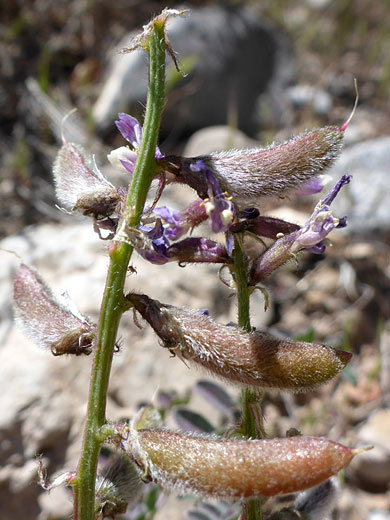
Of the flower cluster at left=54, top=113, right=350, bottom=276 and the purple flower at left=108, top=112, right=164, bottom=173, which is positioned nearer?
the flower cluster at left=54, top=113, right=350, bottom=276

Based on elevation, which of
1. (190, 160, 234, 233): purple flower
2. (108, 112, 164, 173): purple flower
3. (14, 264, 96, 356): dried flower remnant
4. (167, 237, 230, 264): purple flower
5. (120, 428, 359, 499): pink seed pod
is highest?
(108, 112, 164, 173): purple flower

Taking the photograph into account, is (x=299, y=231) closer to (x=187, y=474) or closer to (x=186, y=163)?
(x=186, y=163)

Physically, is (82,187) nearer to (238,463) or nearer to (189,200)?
(238,463)

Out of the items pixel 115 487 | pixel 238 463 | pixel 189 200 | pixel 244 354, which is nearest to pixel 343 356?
pixel 244 354

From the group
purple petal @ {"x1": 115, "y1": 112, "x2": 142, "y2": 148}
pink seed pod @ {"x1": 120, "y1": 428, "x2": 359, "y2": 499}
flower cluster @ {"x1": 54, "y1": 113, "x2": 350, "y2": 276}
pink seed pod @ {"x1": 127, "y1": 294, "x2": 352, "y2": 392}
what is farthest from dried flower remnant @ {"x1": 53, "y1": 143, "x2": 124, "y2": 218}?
pink seed pod @ {"x1": 120, "y1": 428, "x2": 359, "y2": 499}

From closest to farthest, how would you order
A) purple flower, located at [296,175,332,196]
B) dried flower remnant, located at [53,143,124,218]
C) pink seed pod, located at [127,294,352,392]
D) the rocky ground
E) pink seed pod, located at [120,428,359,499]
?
pink seed pod, located at [120,428,359,499] → pink seed pod, located at [127,294,352,392] → dried flower remnant, located at [53,143,124,218] → purple flower, located at [296,175,332,196] → the rocky ground

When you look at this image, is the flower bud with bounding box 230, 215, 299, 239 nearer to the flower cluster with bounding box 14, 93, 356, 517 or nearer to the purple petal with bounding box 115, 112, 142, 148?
the flower cluster with bounding box 14, 93, 356, 517
